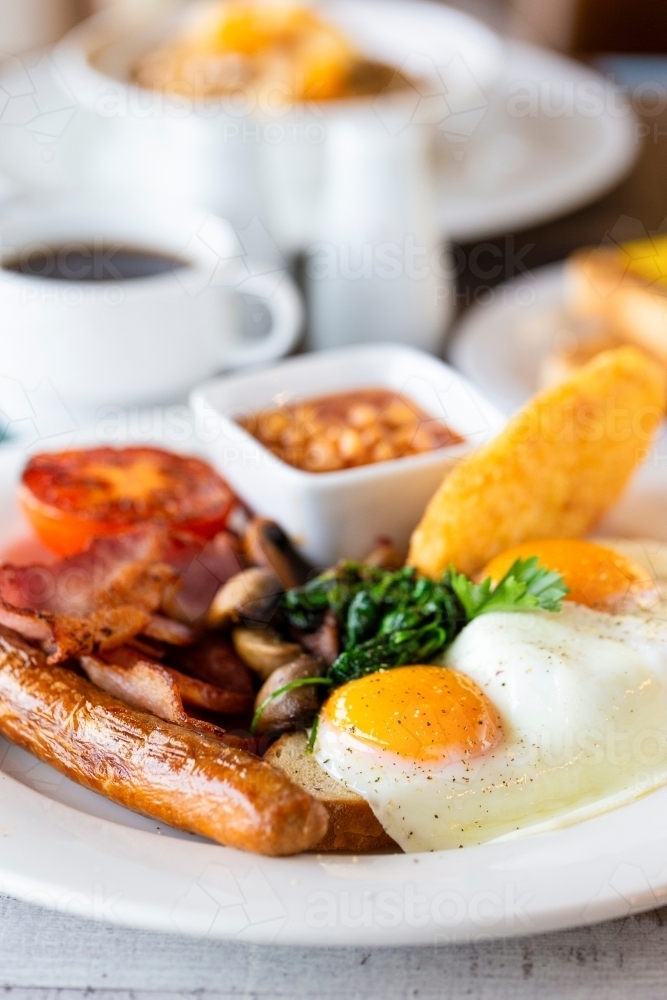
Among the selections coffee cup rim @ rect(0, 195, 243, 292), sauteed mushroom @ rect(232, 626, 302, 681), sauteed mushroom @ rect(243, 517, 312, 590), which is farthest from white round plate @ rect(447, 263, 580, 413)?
sauteed mushroom @ rect(232, 626, 302, 681)

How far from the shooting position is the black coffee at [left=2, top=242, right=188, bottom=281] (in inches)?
128

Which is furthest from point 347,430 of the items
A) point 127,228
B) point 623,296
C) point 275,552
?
point 623,296

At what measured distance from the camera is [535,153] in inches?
179

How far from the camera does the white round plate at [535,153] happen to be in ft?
13.3

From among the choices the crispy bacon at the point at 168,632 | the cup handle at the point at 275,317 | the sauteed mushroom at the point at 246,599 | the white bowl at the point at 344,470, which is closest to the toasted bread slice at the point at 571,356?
the white bowl at the point at 344,470

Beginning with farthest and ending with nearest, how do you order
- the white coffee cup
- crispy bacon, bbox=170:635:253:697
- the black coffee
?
the black coffee < the white coffee cup < crispy bacon, bbox=170:635:253:697

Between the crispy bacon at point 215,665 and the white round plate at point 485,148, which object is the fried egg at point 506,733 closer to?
the crispy bacon at point 215,665

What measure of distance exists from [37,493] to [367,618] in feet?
2.86

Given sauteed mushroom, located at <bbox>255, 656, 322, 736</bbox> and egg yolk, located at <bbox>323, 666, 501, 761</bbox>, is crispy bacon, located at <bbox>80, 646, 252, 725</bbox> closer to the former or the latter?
sauteed mushroom, located at <bbox>255, 656, 322, 736</bbox>

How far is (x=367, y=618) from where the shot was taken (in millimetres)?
2240

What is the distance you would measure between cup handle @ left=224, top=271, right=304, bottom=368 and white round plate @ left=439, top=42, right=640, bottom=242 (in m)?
0.82

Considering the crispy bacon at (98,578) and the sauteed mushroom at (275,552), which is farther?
the sauteed mushroom at (275,552)

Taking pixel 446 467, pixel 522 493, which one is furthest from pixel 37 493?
pixel 522 493

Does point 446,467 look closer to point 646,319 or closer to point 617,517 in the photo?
point 617,517
